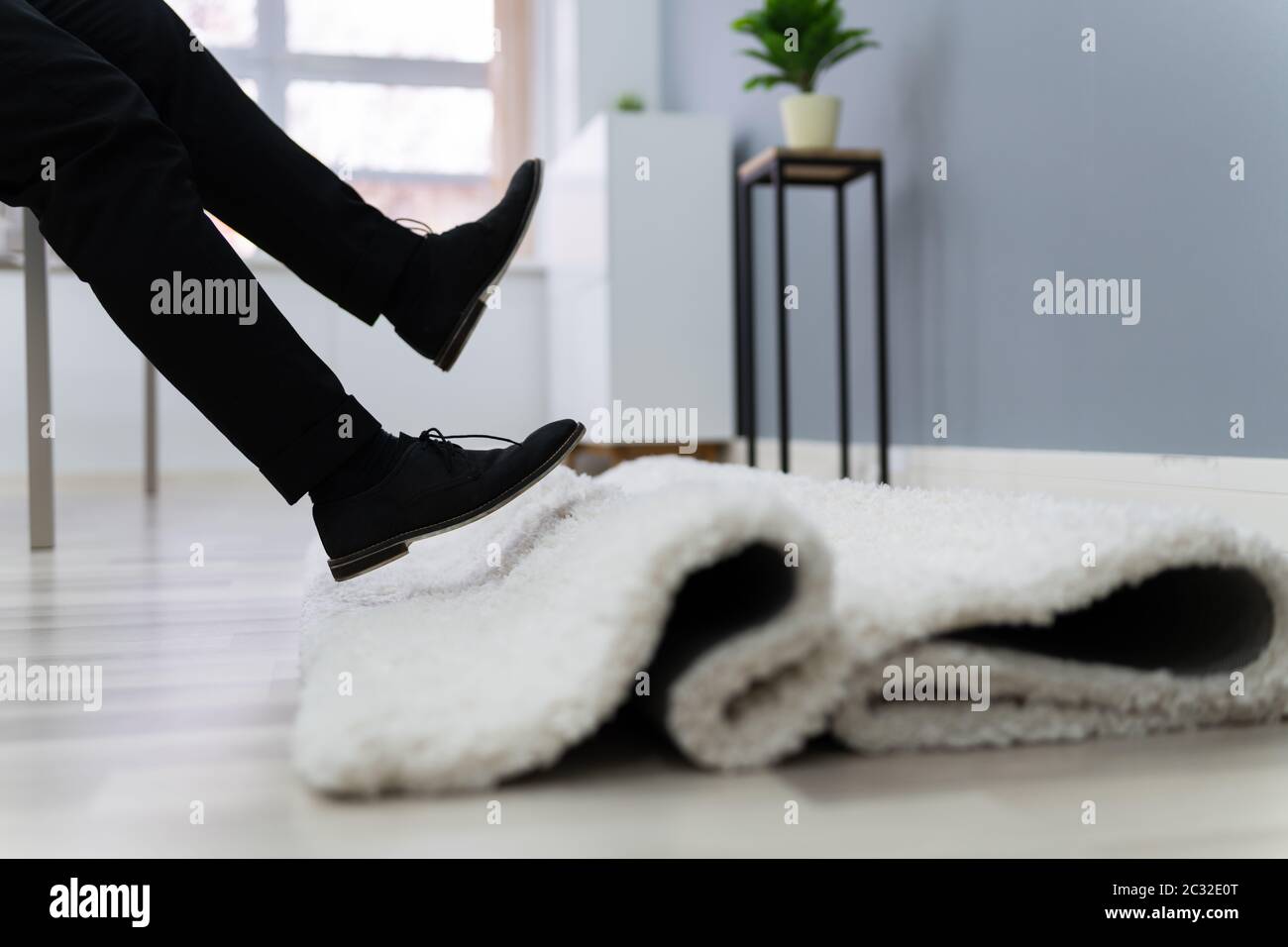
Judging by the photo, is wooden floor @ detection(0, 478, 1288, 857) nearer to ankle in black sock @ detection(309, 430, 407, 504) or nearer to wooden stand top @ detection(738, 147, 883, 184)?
ankle in black sock @ detection(309, 430, 407, 504)

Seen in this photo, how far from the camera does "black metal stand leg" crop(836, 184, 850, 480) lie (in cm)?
235

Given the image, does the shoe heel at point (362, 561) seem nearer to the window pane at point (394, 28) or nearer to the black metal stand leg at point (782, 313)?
the black metal stand leg at point (782, 313)

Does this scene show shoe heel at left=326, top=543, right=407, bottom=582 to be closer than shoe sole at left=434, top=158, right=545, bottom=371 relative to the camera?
Yes

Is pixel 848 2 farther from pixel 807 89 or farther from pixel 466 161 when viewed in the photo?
pixel 466 161

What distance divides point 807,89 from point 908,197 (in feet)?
1.13

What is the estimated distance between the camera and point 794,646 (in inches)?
24.0

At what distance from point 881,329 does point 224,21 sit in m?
3.16

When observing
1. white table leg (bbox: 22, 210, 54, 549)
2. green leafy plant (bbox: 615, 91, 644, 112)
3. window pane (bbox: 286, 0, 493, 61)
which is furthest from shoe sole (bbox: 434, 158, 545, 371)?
window pane (bbox: 286, 0, 493, 61)

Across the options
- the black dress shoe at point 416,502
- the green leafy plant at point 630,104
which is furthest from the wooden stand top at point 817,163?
the black dress shoe at point 416,502

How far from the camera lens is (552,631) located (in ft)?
2.23

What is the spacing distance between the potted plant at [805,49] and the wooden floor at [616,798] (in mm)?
1806

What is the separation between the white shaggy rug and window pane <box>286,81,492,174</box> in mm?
3944

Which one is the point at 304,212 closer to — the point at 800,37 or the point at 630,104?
the point at 800,37

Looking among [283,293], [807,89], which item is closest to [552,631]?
[807,89]
